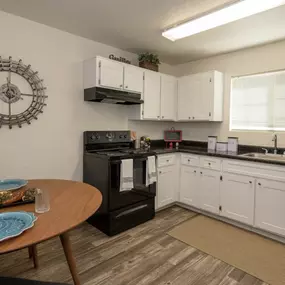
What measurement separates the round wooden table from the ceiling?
1.73 meters

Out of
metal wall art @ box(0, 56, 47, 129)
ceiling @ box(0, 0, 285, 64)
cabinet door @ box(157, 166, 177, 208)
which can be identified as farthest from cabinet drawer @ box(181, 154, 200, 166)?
metal wall art @ box(0, 56, 47, 129)

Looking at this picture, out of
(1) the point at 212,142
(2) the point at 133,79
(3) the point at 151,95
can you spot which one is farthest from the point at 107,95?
(1) the point at 212,142

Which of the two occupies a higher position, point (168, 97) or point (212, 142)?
point (168, 97)

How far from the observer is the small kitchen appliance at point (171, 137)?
3.96 meters

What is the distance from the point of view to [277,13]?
2.24 meters

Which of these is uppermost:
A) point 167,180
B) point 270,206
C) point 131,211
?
point 167,180

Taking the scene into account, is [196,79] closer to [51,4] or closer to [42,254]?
[51,4]

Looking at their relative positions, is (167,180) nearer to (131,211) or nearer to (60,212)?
(131,211)

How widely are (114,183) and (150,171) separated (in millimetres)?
585

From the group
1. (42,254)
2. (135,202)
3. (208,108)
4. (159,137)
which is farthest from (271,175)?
(42,254)

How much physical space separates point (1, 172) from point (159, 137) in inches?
99.6

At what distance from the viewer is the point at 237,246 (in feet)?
8.11

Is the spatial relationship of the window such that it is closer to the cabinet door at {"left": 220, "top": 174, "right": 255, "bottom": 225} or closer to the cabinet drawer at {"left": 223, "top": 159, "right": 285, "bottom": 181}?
the cabinet drawer at {"left": 223, "top": 159, "right": 285, "bottom": 181}

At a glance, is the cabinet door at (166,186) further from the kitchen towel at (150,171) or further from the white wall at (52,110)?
the white wall at (52,110)
